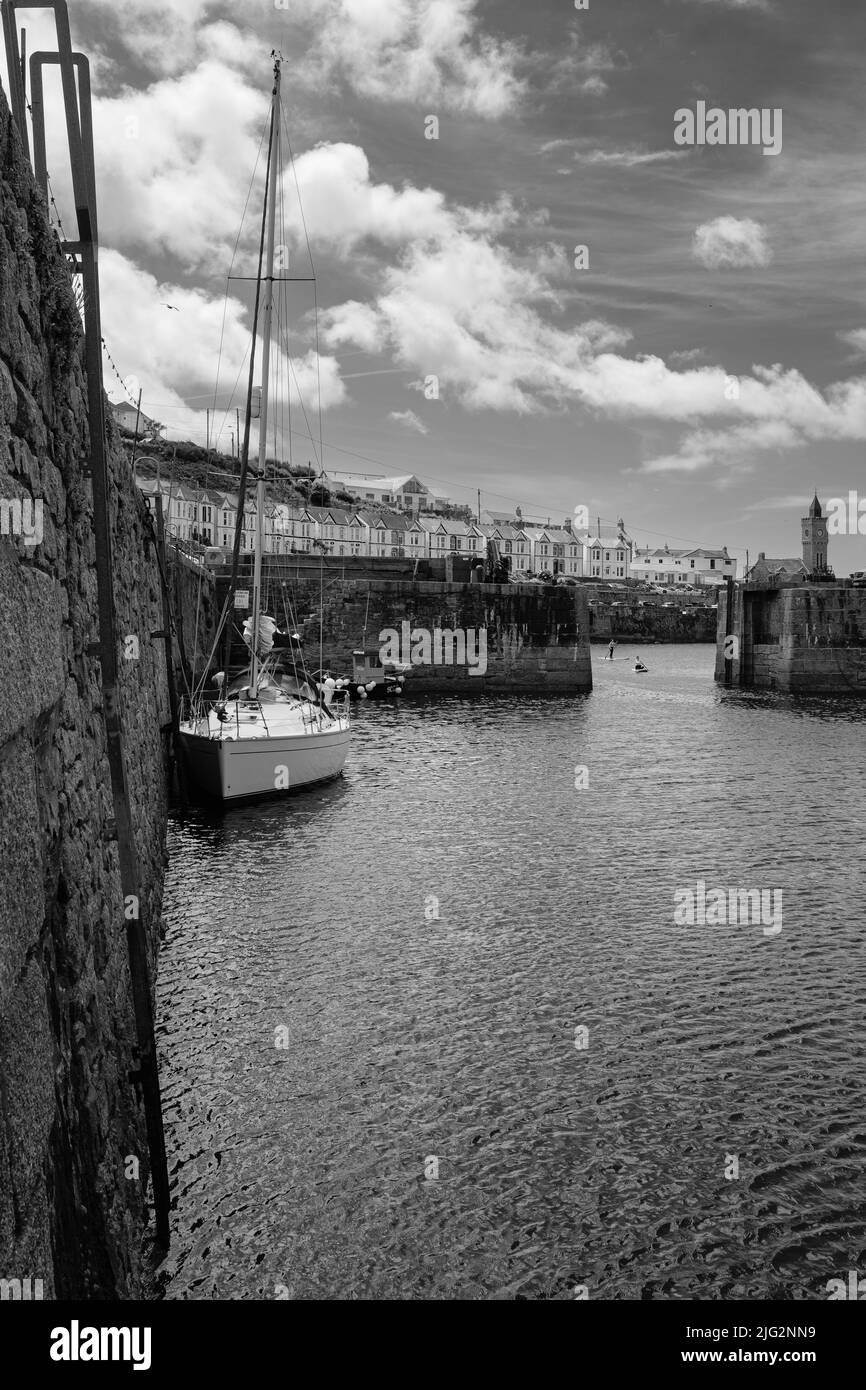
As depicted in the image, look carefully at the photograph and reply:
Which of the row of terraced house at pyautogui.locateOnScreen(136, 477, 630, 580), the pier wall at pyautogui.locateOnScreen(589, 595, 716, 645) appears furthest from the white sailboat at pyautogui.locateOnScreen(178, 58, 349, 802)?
the pier wall at pyautogui.locateOnScreen(589, 595, 716, 645)

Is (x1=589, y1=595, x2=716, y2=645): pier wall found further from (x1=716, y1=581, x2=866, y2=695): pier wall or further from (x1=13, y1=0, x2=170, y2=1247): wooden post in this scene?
(x1=13, y1=0, x2=170, y2=1247): wooden post

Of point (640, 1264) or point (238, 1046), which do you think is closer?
point (640, 1264)

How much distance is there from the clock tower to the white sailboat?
112254 millimetres

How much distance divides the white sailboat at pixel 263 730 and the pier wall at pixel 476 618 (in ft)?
78.8

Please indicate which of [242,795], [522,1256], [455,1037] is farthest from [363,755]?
[522,1256]

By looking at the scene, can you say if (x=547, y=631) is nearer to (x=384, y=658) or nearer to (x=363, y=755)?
(x=384, y=658)

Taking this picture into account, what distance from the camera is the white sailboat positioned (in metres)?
20.2

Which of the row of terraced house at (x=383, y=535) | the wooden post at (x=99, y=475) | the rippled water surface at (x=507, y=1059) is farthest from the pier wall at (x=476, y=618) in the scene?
the wooden post at (x=99, y=475)

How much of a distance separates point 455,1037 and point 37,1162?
22.3ft

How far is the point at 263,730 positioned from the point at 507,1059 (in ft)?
41.6

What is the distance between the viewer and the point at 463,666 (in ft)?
161

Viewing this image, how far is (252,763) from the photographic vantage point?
66.9 feet

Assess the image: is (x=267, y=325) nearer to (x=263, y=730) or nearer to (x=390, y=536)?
(x=263, y=730)

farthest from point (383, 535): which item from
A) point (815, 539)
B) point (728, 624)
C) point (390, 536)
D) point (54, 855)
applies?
point (54, 855)
